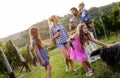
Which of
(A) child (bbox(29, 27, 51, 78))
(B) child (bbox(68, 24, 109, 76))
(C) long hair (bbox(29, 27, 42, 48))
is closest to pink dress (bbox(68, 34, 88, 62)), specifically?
(B) child (bbox(68, 24, 109, 76))

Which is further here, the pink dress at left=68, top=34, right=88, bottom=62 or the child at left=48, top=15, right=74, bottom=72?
the child at left=48, top=15, right=74, bottom=72

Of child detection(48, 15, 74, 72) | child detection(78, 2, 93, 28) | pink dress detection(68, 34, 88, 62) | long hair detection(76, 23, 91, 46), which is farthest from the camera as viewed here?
child detection(48, 15, 74, 72)

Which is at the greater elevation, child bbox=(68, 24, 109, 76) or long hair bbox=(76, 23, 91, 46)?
long hair bbox=(76, 23, 91, 46)

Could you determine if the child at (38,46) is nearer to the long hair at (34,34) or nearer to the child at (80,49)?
the long hair at (34,34)

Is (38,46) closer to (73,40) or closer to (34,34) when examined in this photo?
(34,34)

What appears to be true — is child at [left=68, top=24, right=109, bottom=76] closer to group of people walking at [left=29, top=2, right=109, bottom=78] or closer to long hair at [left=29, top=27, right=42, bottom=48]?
group of people walking at [left=29, top=2, right=109, bottom=78]

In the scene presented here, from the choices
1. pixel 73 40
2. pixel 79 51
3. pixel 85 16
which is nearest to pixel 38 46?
pixel 73 40

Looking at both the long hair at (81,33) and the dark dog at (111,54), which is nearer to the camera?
the dark dog at (111,54)

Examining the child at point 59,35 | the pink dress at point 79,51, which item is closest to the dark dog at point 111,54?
the pink dress at point 79,51

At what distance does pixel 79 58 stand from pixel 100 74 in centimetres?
85

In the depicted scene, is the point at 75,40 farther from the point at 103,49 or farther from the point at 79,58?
the point at 103,49

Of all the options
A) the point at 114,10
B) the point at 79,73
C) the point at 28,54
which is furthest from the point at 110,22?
the point at 79,73

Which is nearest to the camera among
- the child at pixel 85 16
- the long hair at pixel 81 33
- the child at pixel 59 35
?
the long hair at pixel 81 33

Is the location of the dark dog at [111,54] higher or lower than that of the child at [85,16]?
lower
